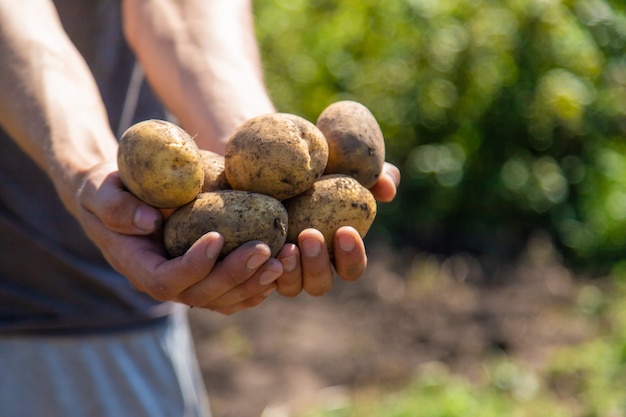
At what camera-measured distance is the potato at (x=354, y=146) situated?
189 centimetres

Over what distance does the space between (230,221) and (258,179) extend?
0.14 meters

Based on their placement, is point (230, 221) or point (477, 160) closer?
point (230, 221)

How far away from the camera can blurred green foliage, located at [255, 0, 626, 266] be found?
14.2 ft

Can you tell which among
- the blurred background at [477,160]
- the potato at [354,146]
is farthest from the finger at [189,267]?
the blurred background at [477,160]

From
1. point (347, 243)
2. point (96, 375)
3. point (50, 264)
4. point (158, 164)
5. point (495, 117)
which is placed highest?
point (158, 164)

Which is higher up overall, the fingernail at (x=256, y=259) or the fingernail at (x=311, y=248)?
the fingernail at (x=256, y=259)

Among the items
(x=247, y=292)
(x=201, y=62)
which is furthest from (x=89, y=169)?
(x=201, y=62)

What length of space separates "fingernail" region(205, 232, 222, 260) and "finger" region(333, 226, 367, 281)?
0.90 ft

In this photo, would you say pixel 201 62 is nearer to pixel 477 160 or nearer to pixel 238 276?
pixel 238 276

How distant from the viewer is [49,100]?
70.7 inches

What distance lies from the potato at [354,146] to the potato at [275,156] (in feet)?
0.37

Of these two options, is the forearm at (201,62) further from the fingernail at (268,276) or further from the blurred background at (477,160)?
the blurred background at (477,160)

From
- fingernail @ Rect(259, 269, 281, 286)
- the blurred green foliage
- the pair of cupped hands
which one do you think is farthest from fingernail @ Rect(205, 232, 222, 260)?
the blurred green foliage

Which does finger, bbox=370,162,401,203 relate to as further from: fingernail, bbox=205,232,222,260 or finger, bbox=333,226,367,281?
fingernail, bbox=205,232,222,260
